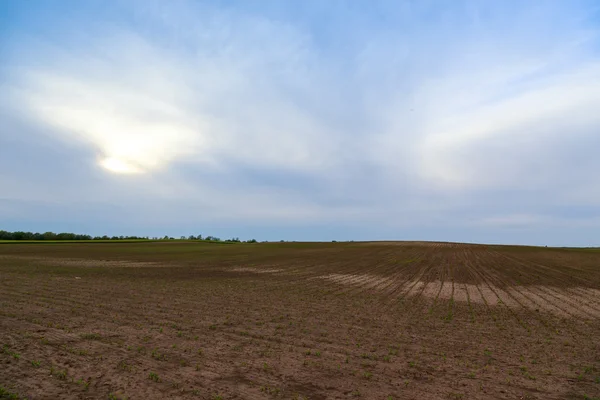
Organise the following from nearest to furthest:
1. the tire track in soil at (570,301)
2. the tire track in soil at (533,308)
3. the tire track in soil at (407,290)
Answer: the tire track in soil at (533,308) → the tire track in soil at (570,301) → the tire track in soil at (407,290)

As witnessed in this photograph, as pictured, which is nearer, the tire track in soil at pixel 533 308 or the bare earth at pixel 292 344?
the bare earth at pixel 292 344

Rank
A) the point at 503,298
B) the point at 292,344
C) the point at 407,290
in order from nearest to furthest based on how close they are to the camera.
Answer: the point at 292,344 → the point at 503,298 → the point at 407,290

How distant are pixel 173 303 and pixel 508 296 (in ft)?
54.8

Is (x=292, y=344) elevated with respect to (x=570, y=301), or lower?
lower

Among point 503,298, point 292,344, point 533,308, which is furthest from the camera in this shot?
point 503,298

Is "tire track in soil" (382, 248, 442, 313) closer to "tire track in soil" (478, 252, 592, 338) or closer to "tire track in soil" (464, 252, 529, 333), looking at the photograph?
"tire track in soil" (464, 252, 529, 333)

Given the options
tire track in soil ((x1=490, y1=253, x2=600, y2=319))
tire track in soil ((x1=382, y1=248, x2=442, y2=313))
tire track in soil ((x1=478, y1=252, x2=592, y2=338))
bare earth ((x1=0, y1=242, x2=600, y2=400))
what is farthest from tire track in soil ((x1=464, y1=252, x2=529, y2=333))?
tire track in soil ((x1=382, y1=248, x2=442, y2=313))

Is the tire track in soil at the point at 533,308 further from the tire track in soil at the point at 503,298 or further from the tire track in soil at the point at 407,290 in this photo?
the tire track in soil at the point at 407,290

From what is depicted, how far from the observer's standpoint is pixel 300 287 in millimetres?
20938

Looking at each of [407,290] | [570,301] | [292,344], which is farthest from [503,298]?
[292,344]

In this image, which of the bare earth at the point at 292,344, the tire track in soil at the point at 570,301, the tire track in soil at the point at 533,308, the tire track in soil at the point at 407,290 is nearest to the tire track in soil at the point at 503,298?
the bare earth at the point at 292,344

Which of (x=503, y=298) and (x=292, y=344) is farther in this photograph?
(x=503, y=298)

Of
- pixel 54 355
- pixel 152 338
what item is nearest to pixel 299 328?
pixel 152 338

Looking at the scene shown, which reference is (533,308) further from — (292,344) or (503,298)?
(292,344)
